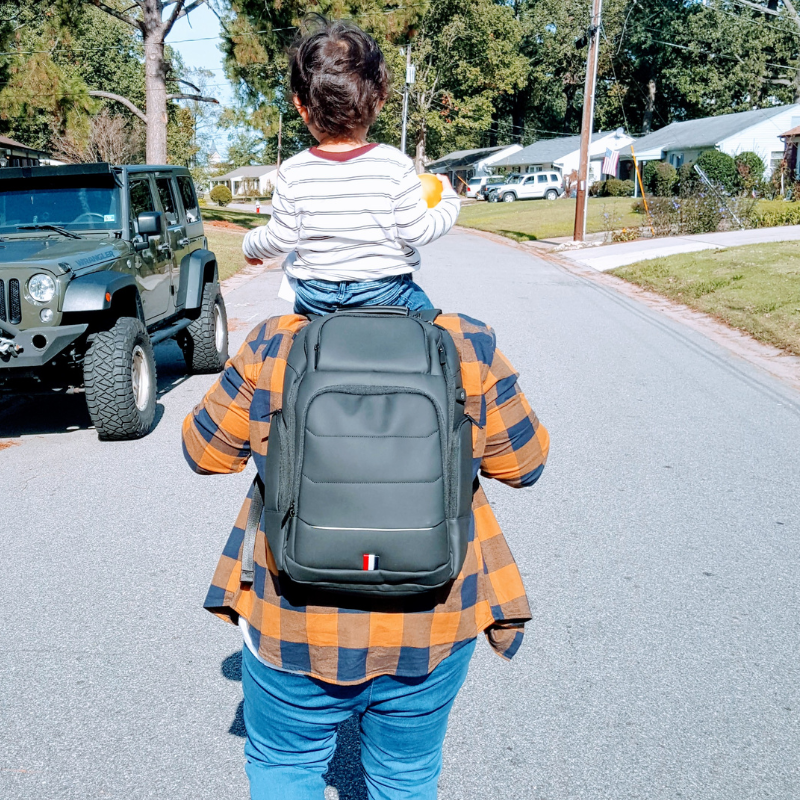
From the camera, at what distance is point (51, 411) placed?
25.5 ft

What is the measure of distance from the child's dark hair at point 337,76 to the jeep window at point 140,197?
20.3ft

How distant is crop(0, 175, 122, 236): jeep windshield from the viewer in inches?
293

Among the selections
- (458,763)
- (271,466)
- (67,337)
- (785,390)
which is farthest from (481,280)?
(271,466)

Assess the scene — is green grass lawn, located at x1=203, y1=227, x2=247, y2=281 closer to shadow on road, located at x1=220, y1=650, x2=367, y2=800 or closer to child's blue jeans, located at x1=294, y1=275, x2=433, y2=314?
shadow on road, located at x1=220, y1=650, x2=367, y2=800

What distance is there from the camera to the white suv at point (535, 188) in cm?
5844

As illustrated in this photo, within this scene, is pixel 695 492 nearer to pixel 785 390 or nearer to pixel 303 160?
pixel 785 390

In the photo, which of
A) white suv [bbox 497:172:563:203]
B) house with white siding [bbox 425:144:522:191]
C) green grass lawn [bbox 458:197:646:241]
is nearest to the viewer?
green grass lawn [bbox 458:197:646:241]

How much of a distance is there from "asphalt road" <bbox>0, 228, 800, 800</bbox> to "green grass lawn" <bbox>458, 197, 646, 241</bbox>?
70.7 feet

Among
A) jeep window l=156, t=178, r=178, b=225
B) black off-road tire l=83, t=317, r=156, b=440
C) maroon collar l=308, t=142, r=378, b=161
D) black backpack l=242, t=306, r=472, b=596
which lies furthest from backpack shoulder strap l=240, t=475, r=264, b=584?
jeep window l=156, t=178, r=178, b=225

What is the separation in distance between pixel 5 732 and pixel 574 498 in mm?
3384

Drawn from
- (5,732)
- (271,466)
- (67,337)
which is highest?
(271,466)

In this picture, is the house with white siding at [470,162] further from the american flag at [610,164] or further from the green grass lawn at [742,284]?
the green grass lawn at [742,284]

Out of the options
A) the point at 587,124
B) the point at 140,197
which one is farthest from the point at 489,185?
the point at 140,197

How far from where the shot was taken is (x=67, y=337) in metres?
6.21
